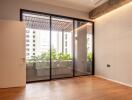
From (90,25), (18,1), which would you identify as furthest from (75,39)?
(18,1)

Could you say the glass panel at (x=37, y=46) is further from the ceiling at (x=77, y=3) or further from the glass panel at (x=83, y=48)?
the glass panel at (x=83, y=48)

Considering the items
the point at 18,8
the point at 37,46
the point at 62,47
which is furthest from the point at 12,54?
the point at 62,47

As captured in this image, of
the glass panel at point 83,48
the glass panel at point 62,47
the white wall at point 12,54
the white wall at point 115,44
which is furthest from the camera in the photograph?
the glass panel at point 83,48

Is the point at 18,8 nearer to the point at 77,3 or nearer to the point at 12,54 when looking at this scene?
the point at 12,54

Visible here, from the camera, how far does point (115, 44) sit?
4934mm

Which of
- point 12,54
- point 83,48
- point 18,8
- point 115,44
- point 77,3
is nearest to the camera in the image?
point 12,54

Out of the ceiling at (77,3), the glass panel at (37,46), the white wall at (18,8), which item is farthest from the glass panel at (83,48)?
the glass panel at (37,46)

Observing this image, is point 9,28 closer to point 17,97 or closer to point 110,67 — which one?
point 17,97

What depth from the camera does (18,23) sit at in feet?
13.9

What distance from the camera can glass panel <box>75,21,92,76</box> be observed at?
6000mm

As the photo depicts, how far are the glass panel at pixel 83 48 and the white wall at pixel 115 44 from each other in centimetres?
36

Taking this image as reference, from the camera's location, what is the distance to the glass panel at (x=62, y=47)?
17.8 ft

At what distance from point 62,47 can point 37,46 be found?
1.12m

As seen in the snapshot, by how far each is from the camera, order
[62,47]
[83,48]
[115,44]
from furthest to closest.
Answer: [83,48]
[62,47]
[115,44]
